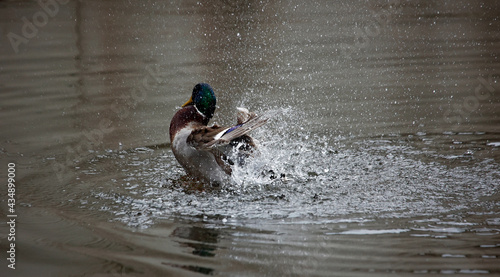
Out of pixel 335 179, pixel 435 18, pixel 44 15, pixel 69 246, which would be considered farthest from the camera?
pixel 44 15

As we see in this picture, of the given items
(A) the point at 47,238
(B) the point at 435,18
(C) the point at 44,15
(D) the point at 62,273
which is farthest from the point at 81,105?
(B) the point at 435,18

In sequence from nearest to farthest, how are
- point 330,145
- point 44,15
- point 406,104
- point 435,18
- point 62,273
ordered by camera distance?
point 62,273 → point 330,145 → point 406,104 → point 435,18 → point 44,15

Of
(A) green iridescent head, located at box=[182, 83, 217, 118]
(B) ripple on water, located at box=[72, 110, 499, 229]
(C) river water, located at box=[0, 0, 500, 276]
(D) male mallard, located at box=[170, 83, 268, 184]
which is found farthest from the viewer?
(A) green iridescent head, located at box=[182, 83, 217, 118]

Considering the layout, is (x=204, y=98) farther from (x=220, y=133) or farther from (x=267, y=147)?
(x=267, y=147)

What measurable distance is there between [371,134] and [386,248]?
2.57 metres

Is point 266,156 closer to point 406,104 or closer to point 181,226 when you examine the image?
point 181,226

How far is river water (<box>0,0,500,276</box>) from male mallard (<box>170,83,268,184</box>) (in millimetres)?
125

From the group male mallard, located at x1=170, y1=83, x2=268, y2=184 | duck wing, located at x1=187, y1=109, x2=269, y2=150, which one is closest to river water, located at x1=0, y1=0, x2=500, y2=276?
male mallard, located at x1=170, y1=83, x2=268, y2=184

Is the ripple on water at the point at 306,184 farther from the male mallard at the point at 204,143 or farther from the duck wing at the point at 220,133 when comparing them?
the duck wing at the point at 220,133

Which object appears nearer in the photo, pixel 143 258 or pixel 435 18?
pixel 143 258

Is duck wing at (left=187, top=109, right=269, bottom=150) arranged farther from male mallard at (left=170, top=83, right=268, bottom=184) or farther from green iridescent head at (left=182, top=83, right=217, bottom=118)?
green iridescent head at (left=182, top=83, right=217, bottom=118)

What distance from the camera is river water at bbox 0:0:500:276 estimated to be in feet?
12.1

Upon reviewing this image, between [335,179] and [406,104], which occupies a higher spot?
[406,104]

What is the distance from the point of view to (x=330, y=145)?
5.85m
